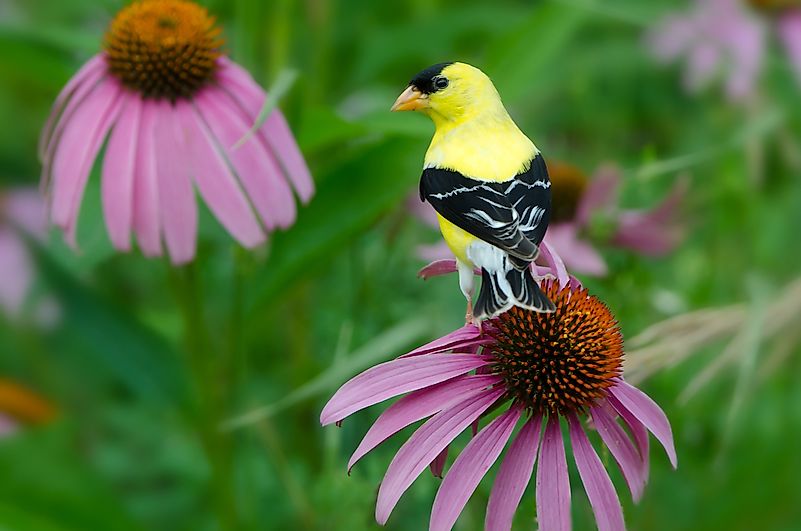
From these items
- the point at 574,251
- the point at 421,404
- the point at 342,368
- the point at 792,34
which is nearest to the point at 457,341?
the point at 421,404

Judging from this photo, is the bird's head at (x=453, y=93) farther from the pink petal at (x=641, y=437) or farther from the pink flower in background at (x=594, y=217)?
the pink flower in background at (x=594, y=217)

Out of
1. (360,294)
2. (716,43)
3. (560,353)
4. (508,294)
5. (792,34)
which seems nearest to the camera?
(508,294)

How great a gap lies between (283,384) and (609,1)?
2.55 feet

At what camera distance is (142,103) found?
0.96 metres

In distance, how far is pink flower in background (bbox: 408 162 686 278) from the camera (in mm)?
1198

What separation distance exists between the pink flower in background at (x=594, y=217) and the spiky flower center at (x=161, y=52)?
1.08ft

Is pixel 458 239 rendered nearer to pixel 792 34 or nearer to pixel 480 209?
pixel 480 209

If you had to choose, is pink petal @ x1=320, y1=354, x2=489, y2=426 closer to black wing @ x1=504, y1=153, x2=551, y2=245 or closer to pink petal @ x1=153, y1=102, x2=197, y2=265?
black wing @ x1=504, y1=153, x2=551, y2=245

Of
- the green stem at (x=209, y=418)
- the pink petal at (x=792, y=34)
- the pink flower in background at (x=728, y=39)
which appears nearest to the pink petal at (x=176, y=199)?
the green stem at (x=209, y=418)

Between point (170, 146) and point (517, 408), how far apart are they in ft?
1.34

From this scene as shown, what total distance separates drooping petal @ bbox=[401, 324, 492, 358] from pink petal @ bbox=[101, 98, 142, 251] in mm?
325

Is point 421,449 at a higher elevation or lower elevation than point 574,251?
lower

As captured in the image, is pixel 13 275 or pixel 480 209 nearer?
pixel 480 209

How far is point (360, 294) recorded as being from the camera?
50.6 inches
